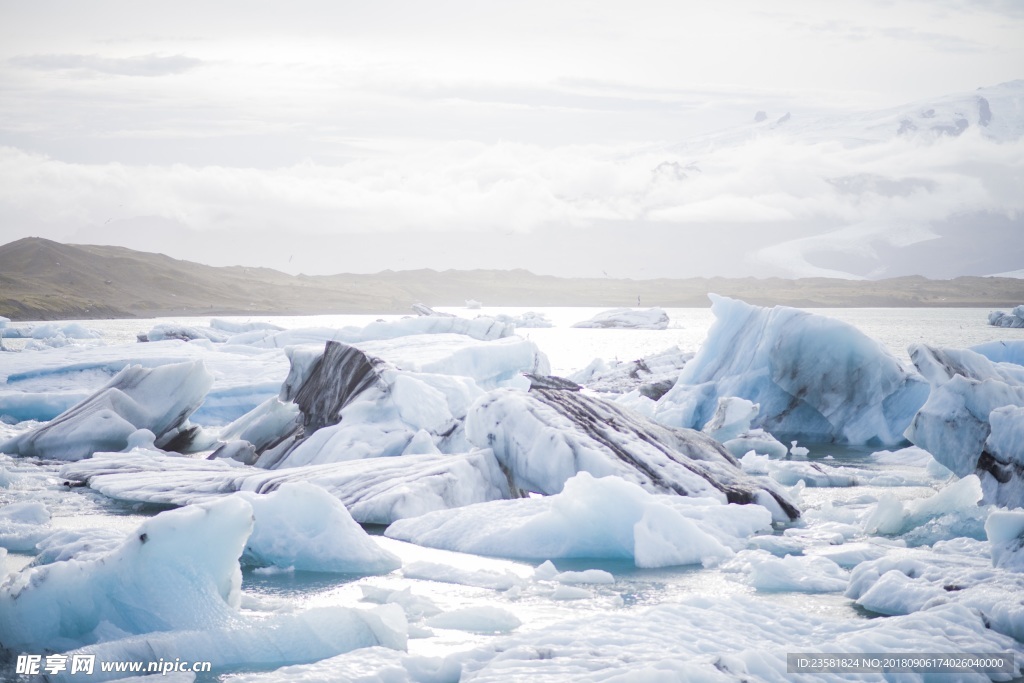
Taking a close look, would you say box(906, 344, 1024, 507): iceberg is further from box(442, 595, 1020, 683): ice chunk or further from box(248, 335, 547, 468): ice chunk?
box(248, 335, 547, 468): ice chunk

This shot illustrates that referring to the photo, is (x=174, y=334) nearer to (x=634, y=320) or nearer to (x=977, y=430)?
(x=977, y=430)

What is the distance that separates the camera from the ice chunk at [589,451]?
9289 millimetres

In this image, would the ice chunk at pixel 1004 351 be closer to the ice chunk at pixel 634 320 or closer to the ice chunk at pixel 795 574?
the ice chunk at pixel 795 574

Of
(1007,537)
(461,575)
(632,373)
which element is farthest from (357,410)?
(632,373)

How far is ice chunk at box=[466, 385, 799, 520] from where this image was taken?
929 centimetres

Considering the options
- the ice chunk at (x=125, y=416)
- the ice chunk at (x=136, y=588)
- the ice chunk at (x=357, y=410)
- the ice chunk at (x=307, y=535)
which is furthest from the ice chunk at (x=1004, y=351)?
the ice chunk at (x=136, y=588)

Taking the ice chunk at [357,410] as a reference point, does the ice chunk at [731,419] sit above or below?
below

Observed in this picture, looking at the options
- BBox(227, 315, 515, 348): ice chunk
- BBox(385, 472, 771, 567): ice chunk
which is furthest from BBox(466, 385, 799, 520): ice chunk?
BBox(227, 315, 515, 348): ice chunk

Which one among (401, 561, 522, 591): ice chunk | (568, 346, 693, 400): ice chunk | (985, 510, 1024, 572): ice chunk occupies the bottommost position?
(568, 346, 693, 400): ice chunk

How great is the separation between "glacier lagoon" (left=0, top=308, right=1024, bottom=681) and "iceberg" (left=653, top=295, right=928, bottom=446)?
550cm

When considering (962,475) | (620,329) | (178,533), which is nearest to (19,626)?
(178,533)

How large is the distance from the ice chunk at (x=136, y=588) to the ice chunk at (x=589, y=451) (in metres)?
4.24

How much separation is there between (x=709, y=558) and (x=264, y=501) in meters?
3.58

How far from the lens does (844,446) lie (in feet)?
52.7
